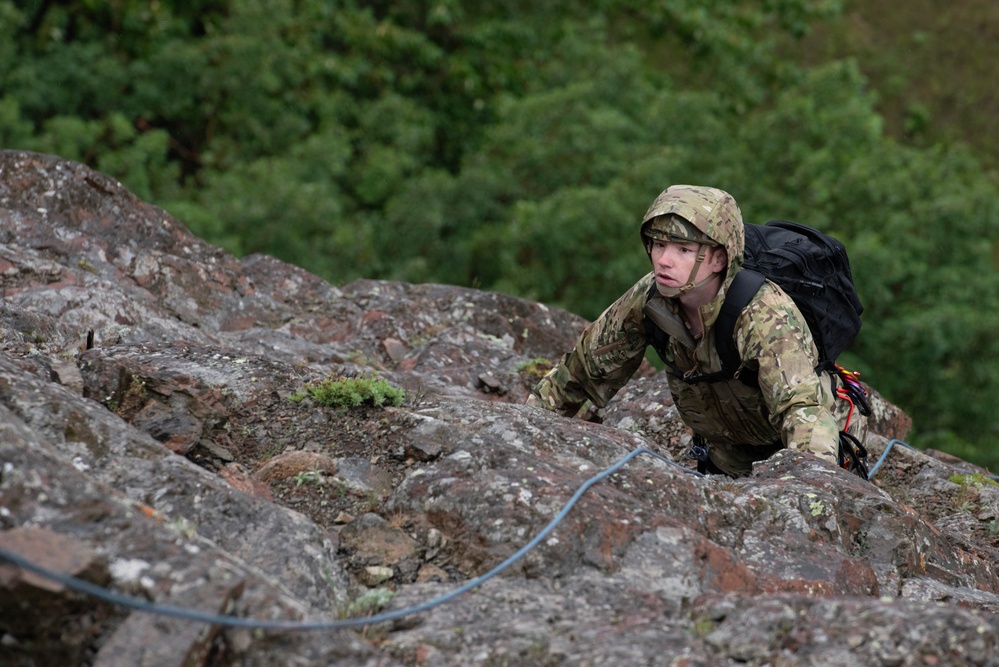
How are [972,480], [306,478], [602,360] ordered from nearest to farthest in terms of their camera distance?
[306,478] → [602,360] → [972,480]

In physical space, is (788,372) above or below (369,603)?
above

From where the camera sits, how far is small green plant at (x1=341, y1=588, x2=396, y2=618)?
4.60 meters

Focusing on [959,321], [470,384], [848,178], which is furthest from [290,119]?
[470,384]

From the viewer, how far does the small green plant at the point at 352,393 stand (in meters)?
6.33

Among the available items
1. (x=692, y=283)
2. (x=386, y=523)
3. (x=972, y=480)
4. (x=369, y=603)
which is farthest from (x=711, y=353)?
(x=369, y=603)

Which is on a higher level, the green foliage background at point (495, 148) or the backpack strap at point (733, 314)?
the backpack strap at point (733, 314)

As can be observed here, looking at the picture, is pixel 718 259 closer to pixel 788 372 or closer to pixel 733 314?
pixel 733 314

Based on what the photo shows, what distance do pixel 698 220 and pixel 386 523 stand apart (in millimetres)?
2524

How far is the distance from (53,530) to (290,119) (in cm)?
1818

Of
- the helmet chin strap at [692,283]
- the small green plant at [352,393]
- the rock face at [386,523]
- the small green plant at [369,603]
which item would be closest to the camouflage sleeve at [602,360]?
the helmet chin strap at [692,283]

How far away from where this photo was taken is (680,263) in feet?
21.7

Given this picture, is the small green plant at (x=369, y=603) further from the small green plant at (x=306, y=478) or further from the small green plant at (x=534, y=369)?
the small green plant at (x=534, y=369)

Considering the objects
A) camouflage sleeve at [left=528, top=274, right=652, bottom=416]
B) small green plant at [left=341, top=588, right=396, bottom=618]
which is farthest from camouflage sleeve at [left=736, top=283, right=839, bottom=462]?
small green plant at [left=341, top=588, right=396, bottom=618]

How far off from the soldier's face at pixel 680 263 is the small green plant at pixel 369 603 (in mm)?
2690
